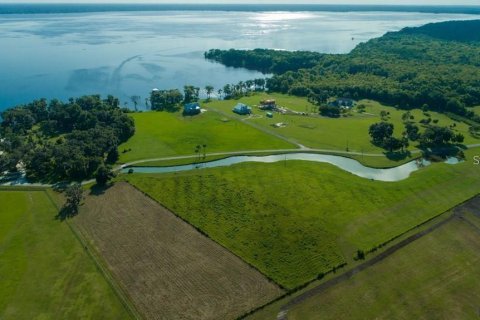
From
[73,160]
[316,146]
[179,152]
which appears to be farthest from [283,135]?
[73,160]

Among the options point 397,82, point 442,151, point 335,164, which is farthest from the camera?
point 397,82

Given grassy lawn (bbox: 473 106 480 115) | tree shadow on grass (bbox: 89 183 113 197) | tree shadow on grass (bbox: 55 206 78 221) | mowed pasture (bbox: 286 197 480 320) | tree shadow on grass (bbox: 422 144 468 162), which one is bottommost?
tree shadow on grass (bbox: 89 183 113 197)

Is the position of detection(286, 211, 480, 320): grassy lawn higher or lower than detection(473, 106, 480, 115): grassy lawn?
higher

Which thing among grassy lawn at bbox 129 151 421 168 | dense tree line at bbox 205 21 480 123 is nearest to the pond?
grassy lawn at bbox 129 151 421 168

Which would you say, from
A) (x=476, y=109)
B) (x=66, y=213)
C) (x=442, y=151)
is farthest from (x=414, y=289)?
(x=476, y=109)

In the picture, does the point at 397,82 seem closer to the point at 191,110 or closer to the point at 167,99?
the point at 191,110

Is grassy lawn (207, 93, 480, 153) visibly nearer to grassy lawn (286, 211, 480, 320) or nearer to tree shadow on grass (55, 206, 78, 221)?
grassy lawn (286, 211, 480, 320)
